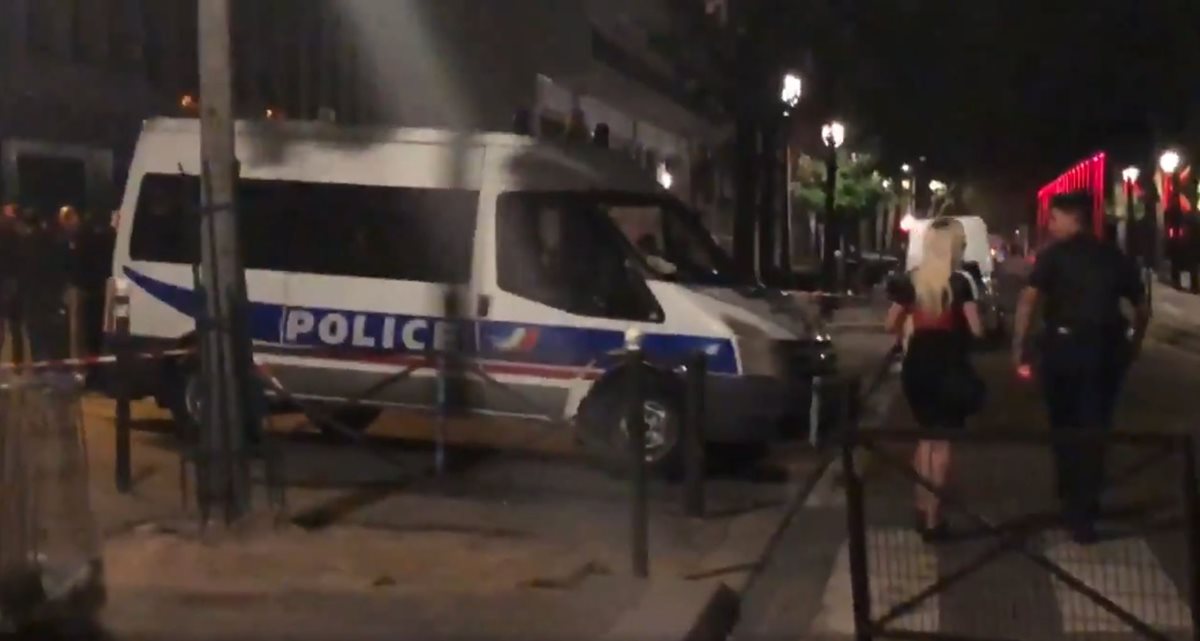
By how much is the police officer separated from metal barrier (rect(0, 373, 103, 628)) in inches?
196

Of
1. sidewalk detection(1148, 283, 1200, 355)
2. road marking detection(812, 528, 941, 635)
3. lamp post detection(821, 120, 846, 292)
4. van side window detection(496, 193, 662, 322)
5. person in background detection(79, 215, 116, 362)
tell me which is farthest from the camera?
lamp post detection(821, 120, 846, 292)

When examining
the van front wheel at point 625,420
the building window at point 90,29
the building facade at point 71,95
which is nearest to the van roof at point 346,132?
the van front wheel at point 625,420

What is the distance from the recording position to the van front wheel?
39.5ft

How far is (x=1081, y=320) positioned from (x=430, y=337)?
468 centimetres

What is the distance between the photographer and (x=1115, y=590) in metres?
8.23

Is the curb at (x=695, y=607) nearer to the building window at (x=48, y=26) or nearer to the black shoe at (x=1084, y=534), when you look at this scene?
the black shoe at (x=1084, y=534)

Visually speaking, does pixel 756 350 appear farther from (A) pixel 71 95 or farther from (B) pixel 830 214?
(B) pixel 830 214

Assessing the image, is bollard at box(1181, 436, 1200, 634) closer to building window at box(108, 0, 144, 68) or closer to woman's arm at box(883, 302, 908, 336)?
woman's arm at box(883, 302, 908, 336)

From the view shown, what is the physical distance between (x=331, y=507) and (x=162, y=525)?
3.69 feet

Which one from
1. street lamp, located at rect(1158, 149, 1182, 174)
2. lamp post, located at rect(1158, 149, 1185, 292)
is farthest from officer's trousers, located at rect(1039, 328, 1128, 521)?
lamp post, located at rect(1158, 149, 1185, 292)

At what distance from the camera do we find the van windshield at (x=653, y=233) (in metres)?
12.3

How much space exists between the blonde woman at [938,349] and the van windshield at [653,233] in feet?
8.88

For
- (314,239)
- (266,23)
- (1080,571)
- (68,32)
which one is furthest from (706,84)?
(1080,571)

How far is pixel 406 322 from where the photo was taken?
41.4 feet
